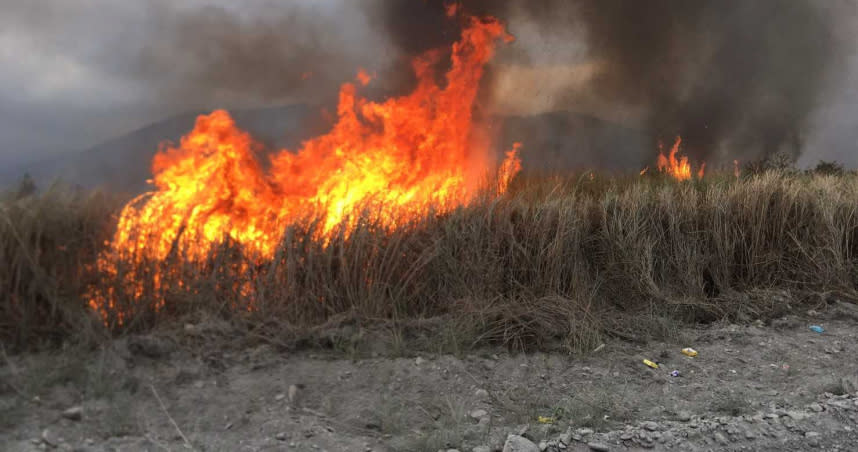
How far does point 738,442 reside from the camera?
3186 millimetres

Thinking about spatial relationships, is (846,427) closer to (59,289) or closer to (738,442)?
(738,442)

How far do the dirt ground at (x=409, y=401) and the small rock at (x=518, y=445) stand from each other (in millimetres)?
13

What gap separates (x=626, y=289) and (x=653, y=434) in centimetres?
264

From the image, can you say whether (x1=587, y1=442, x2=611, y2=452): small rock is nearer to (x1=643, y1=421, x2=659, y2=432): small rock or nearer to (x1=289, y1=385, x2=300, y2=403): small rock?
(x1=643, y1=421, x2=659, y2=432): small rock

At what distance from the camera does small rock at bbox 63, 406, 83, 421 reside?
9.48 feet

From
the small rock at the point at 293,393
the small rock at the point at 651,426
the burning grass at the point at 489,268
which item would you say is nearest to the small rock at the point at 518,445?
the small rock at the point at 651,426

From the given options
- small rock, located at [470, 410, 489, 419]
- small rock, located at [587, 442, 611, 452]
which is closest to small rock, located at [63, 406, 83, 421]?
small rock, located at [470, 410, 489, 419]

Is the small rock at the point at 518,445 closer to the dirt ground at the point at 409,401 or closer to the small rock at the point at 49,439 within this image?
the dirt ground at the point at 409,401

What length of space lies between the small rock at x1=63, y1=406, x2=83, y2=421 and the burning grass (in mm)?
626

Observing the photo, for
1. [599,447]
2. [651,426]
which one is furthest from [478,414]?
[651,426]

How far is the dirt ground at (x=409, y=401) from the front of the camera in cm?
296

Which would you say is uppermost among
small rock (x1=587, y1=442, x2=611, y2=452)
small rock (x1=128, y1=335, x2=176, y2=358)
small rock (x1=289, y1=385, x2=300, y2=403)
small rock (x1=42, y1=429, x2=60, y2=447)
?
small rock (x1=128, y1=335, x2=176, y2=358)

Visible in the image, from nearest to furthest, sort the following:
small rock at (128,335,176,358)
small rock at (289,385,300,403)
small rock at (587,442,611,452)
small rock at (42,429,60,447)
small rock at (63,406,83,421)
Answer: small rock at (42,429,60,447) → small rock at (63,406,83,421) → small rock at (587,442,611,452) → small rock at (289,385,300,403) → small rock at (128,335,176,358)

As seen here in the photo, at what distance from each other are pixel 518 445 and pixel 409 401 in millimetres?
908
